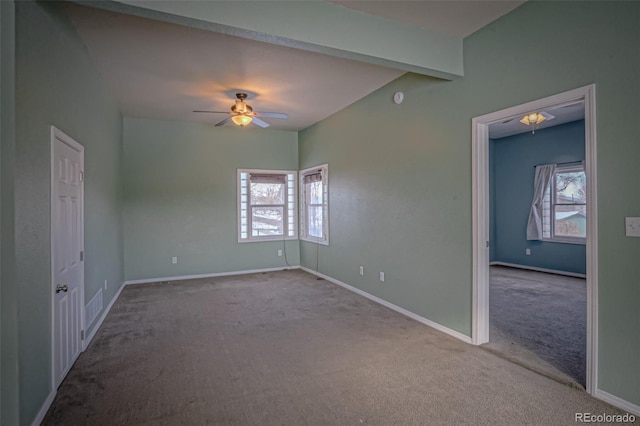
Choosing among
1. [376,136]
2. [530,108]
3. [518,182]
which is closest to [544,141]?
[518,182]

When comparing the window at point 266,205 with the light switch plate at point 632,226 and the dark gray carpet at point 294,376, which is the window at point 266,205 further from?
the light switch plate at point 632,226

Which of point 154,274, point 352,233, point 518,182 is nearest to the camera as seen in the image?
point 352,233

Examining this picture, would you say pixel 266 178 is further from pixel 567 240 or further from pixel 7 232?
pixel 567 240

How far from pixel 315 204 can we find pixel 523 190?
4.43m

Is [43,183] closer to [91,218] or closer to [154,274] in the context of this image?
[91,218]

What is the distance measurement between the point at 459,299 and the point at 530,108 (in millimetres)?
1825

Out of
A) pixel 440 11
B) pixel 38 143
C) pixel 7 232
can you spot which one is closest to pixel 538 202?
pixel 440 11

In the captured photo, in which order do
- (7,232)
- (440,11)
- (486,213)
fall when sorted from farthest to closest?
(486,213)
(440,11)
(7,232)

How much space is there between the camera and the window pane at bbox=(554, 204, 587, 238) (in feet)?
21.2

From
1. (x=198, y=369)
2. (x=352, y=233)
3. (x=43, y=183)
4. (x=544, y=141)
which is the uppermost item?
(x=544, y=141)

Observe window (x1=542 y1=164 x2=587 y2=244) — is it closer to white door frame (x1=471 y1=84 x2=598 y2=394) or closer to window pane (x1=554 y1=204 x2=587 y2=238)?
window pane (x1=554 y1=204 x2=587 y2=238)

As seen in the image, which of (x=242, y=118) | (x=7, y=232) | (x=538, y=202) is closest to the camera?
(x=7, y=232)

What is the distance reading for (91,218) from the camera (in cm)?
352

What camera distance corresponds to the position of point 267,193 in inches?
270
